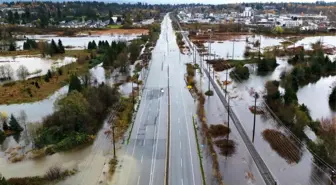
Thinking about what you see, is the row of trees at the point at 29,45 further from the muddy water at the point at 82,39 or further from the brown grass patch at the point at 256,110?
the brown grass patch at the point at 256,110

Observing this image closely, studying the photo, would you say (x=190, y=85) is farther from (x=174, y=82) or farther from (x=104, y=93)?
(x=104, y=93)

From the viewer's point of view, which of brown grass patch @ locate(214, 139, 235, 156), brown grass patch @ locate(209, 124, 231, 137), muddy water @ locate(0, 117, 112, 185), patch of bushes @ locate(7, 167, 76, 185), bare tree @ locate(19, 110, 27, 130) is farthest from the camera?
bare tree @ locate(19, 110, 27, 130)

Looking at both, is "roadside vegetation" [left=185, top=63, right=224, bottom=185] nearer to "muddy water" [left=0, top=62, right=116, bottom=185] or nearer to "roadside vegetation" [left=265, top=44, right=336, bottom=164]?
"roadside vegetation" [left=265, top=44, right=336, bottom=164]

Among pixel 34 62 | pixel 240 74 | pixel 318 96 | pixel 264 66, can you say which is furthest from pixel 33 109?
pixel 264 66

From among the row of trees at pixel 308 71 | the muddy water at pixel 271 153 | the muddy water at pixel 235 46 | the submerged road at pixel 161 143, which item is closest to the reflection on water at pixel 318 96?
the row of trees at pixel 308 71

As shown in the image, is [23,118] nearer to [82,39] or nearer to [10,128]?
[10,128]

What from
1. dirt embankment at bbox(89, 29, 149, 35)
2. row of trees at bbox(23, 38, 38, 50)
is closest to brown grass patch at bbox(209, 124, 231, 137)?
row of trees at bbox(23, 38, 38, 50)
